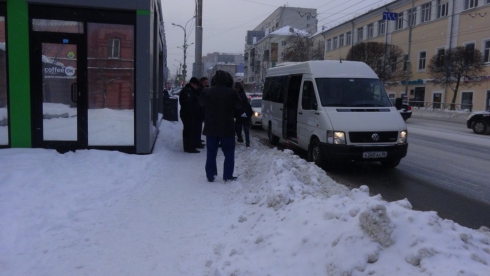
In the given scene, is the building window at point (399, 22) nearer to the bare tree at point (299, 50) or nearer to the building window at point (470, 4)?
the building window at point (470, 4)

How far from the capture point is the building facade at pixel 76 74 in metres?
8.73

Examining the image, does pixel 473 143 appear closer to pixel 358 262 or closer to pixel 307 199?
pixel 307 199

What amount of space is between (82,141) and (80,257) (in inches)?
206

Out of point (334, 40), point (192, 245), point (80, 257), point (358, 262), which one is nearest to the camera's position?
point (358, 262)

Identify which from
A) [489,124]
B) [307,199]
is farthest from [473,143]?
[307,199]

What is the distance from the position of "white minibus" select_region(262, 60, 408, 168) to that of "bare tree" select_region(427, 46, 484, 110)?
27.1 metres

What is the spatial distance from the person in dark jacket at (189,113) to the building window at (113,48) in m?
1.97

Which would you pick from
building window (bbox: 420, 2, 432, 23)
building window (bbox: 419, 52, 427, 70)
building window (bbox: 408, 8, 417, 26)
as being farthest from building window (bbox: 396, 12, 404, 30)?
building window (bbox: 419, 52, 427, 70)

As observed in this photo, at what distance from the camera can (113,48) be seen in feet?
30.4

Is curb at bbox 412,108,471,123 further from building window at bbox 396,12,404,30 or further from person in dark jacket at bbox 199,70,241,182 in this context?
person in dark jacket at bbox 199,70,241,182

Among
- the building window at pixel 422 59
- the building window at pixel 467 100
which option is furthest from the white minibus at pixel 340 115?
the building window at pixel 422 59

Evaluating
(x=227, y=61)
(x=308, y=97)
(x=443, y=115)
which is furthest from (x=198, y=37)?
(x=227, y=61)

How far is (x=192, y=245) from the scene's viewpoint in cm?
475

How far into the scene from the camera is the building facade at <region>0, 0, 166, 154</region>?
8.73m
